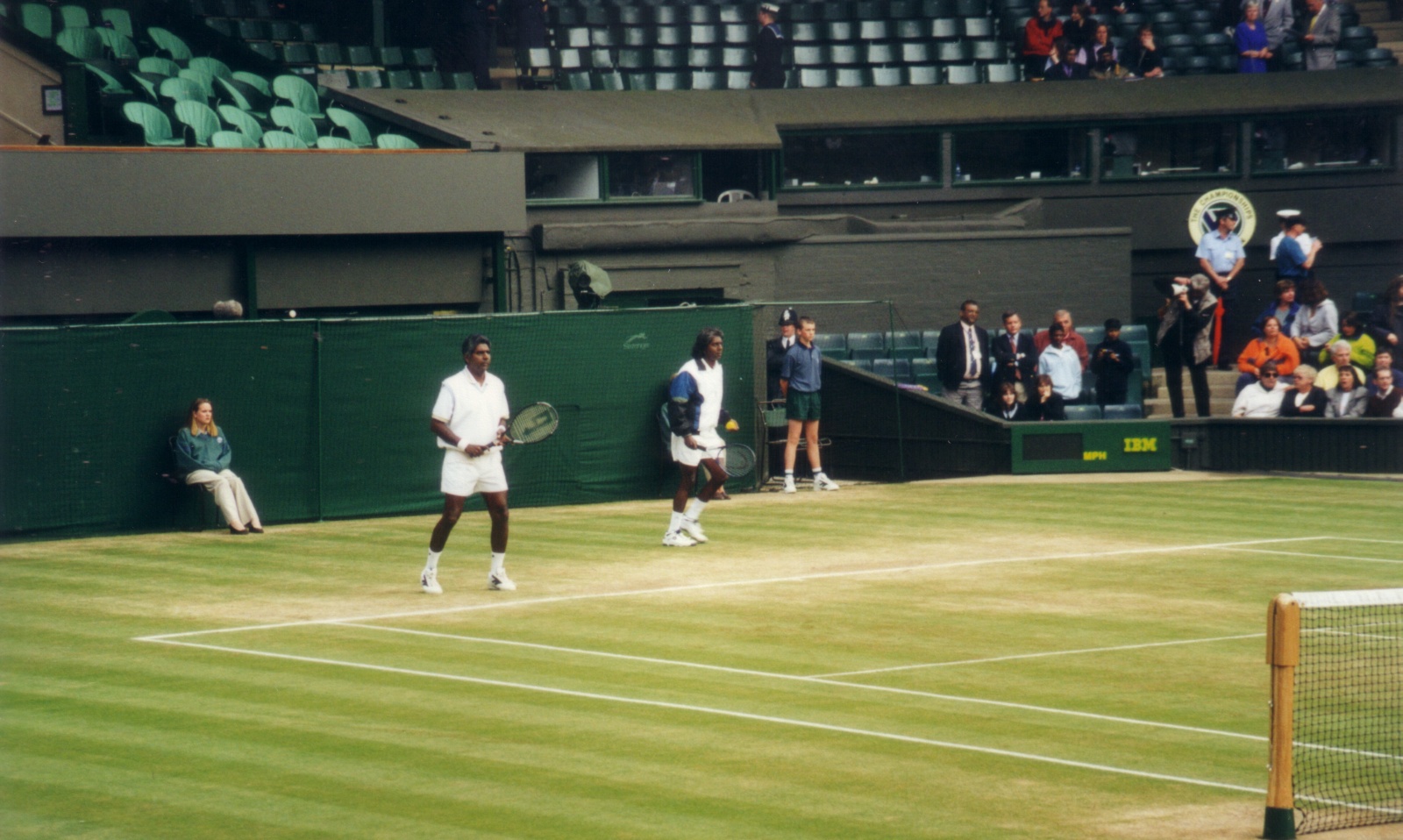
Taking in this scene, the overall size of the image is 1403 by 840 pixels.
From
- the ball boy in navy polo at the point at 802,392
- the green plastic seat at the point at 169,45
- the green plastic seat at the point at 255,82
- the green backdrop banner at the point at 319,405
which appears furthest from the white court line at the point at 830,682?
the green plastic seat at the point at 169,45

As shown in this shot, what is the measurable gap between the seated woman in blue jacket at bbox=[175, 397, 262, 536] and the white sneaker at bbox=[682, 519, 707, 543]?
484 centimetres

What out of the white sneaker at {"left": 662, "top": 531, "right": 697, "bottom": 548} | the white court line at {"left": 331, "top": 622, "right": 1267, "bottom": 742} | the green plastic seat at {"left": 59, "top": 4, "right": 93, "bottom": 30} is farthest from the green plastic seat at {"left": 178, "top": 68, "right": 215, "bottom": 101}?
the white court line at {"left": 331, "top": 622, "right": 1267, "bottom": 742}

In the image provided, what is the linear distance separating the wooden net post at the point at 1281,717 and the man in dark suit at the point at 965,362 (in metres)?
15.8

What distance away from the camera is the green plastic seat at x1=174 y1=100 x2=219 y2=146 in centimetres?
2425

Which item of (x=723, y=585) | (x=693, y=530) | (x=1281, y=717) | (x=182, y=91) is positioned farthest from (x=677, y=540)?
(x=182, y=91)

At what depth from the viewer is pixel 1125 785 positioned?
28.6 ft

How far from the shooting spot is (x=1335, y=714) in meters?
10.4

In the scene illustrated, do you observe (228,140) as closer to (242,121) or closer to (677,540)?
(242,121)

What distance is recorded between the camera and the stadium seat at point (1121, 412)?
2434cm

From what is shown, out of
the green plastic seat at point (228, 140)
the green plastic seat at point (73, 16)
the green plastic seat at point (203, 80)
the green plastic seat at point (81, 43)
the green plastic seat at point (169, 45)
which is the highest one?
the green plastic seat at point (73, 16)

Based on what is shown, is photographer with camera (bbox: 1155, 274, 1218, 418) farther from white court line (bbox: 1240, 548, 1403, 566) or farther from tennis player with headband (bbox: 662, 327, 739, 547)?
tennis player with headband (bbox: 662, 327, 739, 547)

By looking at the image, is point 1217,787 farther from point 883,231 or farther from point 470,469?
point 883,231

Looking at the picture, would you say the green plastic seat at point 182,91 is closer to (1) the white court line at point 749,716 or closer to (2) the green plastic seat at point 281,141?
(2) the green plastic seat at point 281,141

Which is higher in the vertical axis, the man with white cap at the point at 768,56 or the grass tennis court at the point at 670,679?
the man with white cap at the point at 768,56
